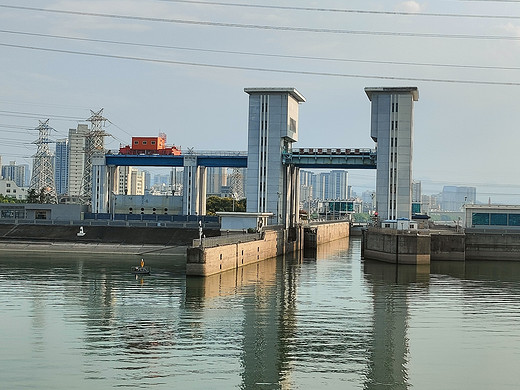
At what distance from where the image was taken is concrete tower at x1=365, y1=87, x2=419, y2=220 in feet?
349

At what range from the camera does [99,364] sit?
3500 centimetres

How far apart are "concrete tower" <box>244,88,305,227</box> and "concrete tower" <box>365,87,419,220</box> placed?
548 inches

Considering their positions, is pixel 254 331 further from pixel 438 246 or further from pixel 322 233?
pixel 322 233

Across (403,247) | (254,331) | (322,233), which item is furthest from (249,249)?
(322,233)

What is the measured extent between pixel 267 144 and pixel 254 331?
69509 millimetres

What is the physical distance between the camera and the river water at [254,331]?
33.8m

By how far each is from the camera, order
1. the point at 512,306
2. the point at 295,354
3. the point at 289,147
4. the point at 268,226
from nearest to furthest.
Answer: the point at 295,354, the point at 512,306, the point at 268,226, the point at 289,147

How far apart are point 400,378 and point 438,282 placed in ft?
137

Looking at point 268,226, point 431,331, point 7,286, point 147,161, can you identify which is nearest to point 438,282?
point 431,331

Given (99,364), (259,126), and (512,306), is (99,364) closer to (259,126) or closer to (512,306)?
(512,306)

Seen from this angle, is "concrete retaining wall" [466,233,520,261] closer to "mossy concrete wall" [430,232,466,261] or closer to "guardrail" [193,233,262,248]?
"mossy concrete wall" [430,232,466,261]

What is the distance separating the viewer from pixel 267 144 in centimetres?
11194

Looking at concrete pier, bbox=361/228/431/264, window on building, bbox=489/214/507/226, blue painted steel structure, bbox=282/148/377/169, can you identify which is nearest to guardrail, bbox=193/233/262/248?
concrete pier, bbox=361/228/431/264

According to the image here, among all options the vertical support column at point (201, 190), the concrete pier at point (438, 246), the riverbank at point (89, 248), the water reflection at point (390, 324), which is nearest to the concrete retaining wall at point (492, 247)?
the concrete pier at point (438, 246)
